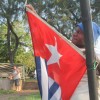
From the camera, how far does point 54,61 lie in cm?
332

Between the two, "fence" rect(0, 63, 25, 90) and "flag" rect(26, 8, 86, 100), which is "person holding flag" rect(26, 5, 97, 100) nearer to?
"flag" rect(26, 8, 86, 100)

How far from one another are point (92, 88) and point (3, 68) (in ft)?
73.8

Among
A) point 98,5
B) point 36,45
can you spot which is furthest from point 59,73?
point 98,5

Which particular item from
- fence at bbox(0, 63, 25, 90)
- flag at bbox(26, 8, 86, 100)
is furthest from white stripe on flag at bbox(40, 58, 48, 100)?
fence at bbox(0, 63, 25, 90)

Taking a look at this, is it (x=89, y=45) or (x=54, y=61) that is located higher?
(x=89, y=45)

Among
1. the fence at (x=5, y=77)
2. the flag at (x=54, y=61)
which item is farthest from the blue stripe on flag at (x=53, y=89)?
the fence at (x=5, y=77)

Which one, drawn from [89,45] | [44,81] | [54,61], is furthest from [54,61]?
[89,45]

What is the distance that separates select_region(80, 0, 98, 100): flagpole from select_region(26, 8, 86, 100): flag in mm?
313

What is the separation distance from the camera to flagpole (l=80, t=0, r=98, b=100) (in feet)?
9.52

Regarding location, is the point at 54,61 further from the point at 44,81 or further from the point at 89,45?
the point at 89,45

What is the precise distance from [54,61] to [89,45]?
485 millimetres

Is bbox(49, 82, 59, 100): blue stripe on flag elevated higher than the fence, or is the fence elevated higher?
bbox(49, 82, 59, 100): blue stripe on flag

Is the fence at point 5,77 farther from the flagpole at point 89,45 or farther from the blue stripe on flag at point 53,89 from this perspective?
the flagpole at point 89,45

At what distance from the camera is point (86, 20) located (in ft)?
9.59
